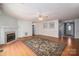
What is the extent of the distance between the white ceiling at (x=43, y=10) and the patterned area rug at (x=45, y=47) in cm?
58

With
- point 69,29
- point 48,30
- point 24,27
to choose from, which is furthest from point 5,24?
point 69,29

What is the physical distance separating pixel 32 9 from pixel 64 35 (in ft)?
3.31

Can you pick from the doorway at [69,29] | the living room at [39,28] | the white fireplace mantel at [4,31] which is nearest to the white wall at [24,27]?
the living room at [39,28]

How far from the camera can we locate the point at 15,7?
211 centimetres

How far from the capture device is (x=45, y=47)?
2271mm

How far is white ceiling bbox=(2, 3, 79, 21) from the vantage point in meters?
2.09

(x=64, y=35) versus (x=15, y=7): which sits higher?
(x=15, y=7)

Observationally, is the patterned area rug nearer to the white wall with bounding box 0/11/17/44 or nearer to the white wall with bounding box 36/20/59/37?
the white wall with bounding box 36/20/59/37

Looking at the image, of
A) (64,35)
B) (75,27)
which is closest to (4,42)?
(64,35)

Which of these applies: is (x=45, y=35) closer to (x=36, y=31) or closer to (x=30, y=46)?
(x=36, y=31)

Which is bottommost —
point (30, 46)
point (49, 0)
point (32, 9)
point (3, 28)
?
point (30, 46)

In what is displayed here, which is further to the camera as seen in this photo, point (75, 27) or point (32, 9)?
point (75, 27)

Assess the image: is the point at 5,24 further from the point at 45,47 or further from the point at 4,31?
the point at 45,47

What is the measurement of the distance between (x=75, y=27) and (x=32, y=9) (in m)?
1.13
